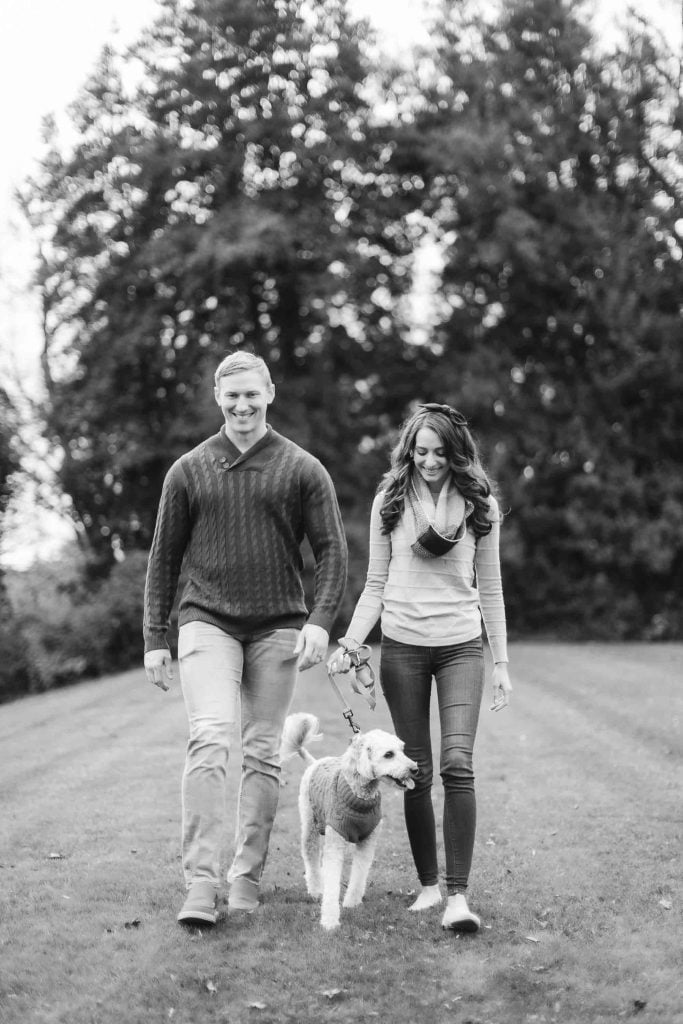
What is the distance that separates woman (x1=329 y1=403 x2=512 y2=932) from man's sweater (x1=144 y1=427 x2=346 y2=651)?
22cm

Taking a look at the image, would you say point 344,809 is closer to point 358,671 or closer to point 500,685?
point 358,671

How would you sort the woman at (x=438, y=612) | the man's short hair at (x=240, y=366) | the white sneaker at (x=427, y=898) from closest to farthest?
the woman at (x=438, y=612) < the man's short hair at (x=240, y=366) < the white sneaker at (x=427, y=898)

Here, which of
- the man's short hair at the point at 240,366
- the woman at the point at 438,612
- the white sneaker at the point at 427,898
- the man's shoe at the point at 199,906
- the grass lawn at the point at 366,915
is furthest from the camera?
the white sneaker at the point at 427,898

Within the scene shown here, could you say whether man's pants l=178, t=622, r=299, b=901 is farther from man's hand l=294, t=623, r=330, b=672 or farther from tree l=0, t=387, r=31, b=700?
tree l=0, t=387, r=31, b=700

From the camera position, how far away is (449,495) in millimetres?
4637

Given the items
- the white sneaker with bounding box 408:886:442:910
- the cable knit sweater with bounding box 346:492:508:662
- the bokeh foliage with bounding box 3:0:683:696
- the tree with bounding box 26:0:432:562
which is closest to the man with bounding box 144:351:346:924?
the cable knit sweater with bounding box 346:492:508:662

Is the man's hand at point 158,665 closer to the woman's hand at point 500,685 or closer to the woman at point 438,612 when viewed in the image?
the woman at point 438,612

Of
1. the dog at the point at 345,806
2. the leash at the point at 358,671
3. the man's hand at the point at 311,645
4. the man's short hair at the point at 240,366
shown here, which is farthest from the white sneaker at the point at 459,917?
the man's short hair at the point at 240,366

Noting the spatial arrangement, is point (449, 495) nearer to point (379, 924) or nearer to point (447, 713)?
point (447, 713)

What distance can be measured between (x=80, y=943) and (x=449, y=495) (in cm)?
228

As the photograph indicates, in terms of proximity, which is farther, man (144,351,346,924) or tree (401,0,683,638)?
tree (401,0,683,638)

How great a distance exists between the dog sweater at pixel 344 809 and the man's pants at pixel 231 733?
0.69 feet

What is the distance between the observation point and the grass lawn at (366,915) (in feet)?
12.5

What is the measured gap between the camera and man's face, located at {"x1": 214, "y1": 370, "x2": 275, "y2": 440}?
4570mm
